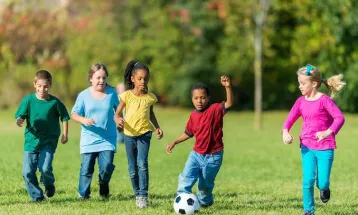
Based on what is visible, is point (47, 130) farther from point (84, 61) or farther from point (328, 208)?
point (84, 61)

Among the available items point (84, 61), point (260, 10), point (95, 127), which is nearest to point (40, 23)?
point (84, 61)

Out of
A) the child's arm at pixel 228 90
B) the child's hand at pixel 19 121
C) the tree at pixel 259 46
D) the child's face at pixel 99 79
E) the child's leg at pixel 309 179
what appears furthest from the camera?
the tree at pixel 259 46

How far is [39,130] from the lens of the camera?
1062 centimetres

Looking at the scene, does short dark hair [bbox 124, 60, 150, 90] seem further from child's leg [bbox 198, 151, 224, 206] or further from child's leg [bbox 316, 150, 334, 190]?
child's leg [bbox 316, 150, 334, 190]

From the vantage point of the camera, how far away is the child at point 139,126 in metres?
10.2

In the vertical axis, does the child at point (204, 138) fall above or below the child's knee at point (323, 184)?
above

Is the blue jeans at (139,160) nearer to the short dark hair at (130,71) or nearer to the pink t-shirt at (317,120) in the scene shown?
the short dark hair at (130,71)

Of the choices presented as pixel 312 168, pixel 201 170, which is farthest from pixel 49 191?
pixel 312 168

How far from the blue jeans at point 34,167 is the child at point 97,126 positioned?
1.72ft

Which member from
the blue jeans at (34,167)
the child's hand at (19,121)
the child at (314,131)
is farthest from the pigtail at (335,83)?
the child's hand at (19,121)

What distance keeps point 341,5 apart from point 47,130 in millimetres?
24549

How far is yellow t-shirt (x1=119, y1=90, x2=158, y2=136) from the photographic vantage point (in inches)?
404

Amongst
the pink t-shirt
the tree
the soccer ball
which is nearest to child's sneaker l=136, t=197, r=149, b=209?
the soccer ball

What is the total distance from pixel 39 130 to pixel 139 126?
4.38 ft
